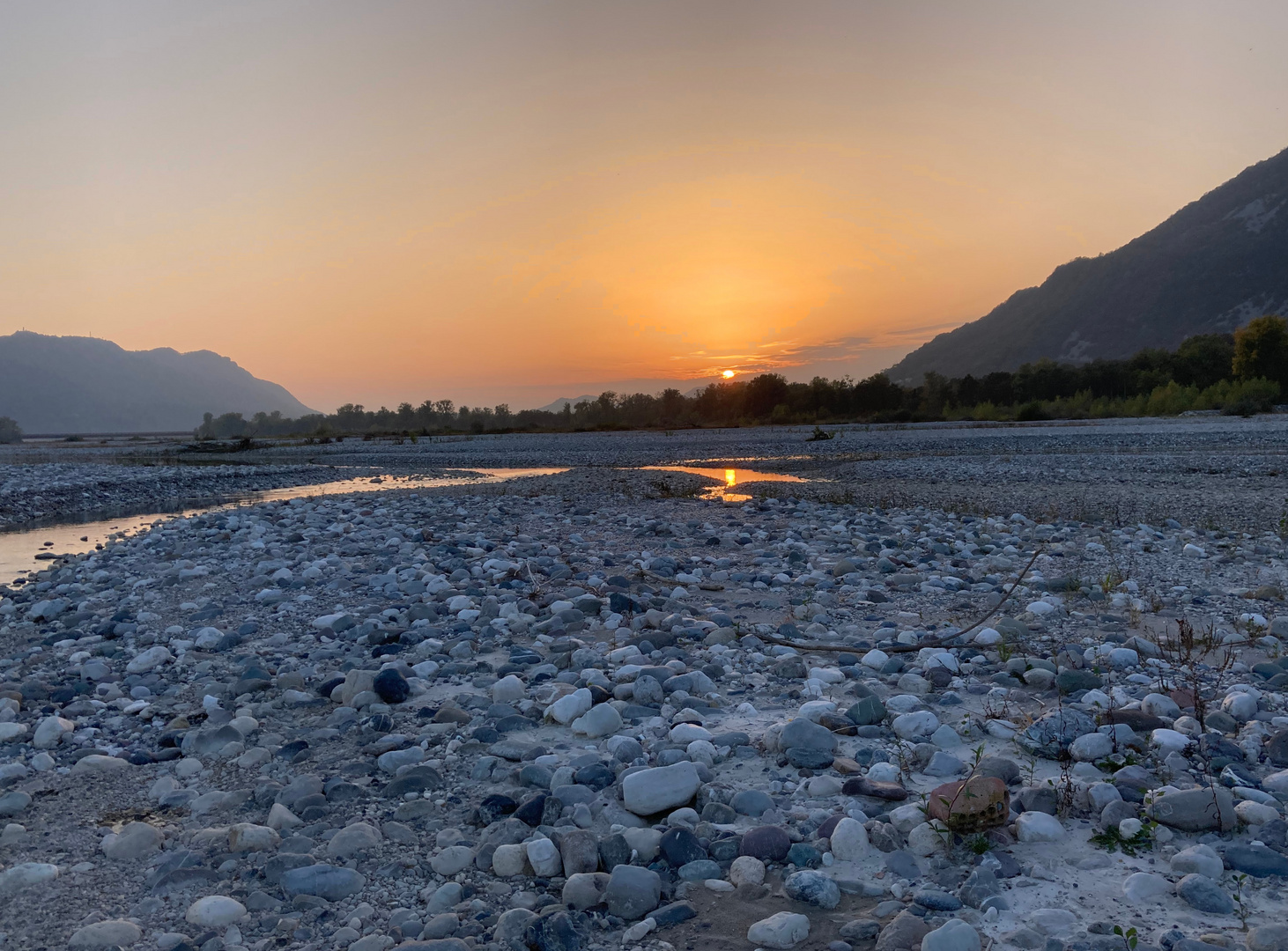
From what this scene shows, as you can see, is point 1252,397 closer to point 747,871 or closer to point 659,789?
point 659,789

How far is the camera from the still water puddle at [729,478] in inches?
523

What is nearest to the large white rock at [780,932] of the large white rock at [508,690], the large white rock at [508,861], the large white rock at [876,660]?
the large white rock at [508,861]

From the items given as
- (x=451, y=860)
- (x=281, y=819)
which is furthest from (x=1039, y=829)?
(x=281, y=819)

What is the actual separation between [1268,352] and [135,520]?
5412 centimetres

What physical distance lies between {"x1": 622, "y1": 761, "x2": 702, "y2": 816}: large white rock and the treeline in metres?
40.8

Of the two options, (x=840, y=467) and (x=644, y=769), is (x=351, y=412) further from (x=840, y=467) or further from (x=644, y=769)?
(x=644, y=769)

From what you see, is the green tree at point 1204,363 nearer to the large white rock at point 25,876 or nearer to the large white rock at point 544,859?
the large white rock at point 544,859

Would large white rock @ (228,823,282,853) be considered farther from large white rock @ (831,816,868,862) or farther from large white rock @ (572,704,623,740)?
large white rock @ (831,816,868,862)

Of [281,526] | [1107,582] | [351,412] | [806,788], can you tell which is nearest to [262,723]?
[806,788]

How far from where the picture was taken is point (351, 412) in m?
80.9

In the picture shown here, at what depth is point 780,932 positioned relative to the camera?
197 centimetres

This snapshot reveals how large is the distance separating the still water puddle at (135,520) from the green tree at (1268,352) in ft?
142

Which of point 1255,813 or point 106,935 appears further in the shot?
point 1255,813

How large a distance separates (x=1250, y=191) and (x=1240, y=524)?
15618 cm
